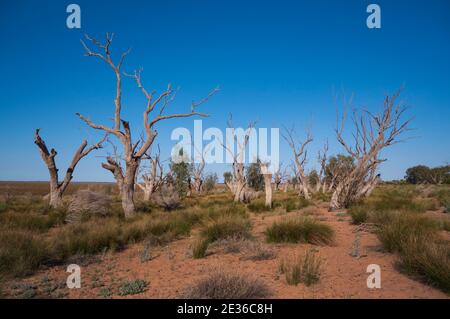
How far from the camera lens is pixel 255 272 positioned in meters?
5.33

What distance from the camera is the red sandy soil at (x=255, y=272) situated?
4.37 m

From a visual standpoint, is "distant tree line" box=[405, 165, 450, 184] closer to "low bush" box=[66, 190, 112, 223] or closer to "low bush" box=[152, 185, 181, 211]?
"low bush" box=[152, 185, 181, 211]

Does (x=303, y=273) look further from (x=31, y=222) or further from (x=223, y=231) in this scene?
(x=31, y=222)

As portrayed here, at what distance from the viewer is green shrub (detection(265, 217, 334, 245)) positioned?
7.42m

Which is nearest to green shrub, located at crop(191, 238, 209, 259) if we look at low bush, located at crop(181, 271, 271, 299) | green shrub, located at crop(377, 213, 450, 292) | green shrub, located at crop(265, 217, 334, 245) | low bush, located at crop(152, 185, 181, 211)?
green shrub, located at crop(265, 217, 334, 245)

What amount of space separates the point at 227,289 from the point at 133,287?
153 centimetres

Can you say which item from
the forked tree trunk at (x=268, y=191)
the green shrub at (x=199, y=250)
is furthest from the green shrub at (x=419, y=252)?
the forked tree trunk at (x=268, y=191)

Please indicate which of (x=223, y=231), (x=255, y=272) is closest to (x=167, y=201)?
(x=223, y=231)

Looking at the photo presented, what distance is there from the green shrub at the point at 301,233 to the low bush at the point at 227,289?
323cm

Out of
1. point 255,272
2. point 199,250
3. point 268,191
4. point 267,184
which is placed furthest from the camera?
point 267,184

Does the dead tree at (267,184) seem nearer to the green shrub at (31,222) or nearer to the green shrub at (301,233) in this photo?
the green shrub at (301,233)

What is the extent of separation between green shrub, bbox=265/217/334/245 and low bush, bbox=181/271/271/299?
3234mm
